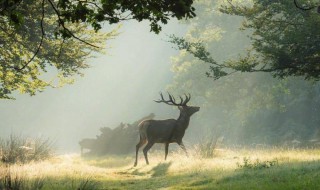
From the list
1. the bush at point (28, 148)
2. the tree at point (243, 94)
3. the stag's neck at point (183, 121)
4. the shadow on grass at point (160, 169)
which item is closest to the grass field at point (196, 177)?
the shadow on grass at point (160, 169)

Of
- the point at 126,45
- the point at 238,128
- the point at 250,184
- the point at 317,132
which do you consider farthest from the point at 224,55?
the point at 126,45

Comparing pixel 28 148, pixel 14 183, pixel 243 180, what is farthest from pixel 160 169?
pixel 28 148

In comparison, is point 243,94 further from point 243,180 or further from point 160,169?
point 243,180

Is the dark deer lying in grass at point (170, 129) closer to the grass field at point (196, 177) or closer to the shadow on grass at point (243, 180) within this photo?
the grass field at point (196, 177)

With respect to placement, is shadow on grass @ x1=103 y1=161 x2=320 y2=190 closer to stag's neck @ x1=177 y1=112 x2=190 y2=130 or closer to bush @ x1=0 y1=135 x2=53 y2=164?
stag's neck @ x1=177 y1=112 x2=190 y2=130

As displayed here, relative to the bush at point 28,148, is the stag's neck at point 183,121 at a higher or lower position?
higher

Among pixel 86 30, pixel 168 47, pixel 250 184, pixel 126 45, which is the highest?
pixel 126 45

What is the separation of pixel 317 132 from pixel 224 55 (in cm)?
1446

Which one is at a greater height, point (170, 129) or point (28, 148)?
point (170, 129)

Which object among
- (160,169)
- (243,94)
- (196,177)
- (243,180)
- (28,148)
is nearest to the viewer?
(243,180)

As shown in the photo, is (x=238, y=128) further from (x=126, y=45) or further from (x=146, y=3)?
(x=126, y=45)

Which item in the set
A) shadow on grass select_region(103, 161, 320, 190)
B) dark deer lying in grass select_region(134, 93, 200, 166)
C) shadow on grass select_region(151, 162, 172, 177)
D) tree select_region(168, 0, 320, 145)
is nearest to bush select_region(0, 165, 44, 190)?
shadow on grass select_region(103, 161, 320, 190)

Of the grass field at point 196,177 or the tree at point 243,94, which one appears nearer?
the grass field at point 196,177

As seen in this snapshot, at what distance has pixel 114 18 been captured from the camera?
6090 mm
